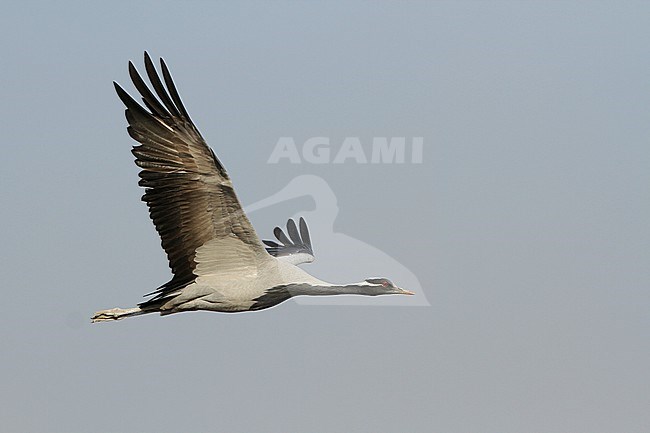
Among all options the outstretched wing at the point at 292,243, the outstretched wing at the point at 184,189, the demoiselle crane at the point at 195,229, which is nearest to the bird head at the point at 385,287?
the demoiselle crane at the point at 195,229

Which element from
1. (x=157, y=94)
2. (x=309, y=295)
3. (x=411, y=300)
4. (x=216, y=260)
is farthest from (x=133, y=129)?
(x=411, y=300)

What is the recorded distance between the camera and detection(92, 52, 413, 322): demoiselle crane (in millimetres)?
23578

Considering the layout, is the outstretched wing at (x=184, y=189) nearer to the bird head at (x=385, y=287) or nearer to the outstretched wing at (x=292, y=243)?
the bird head at (x=385, y=287)

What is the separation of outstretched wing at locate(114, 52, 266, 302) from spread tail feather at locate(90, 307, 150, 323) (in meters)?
1.23

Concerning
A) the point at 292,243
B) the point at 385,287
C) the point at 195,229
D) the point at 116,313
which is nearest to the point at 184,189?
the point at 195,229

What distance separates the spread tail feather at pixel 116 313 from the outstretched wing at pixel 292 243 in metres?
5.25

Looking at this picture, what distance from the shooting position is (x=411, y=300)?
25719mm

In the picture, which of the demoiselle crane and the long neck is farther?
the long neck

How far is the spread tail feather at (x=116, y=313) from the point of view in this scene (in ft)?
81.7

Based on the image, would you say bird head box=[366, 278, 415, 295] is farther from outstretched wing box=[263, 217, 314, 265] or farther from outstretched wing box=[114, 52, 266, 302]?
outstretched wing box=[263, 217, 314, 265]

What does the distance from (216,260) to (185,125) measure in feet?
8.59

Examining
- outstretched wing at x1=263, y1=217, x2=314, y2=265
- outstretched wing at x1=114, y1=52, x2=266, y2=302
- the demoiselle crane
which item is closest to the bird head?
the demoiselle crane

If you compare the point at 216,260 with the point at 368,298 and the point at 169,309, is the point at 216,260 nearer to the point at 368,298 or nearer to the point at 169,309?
the point at 169,309

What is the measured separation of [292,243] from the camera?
31.3 m
